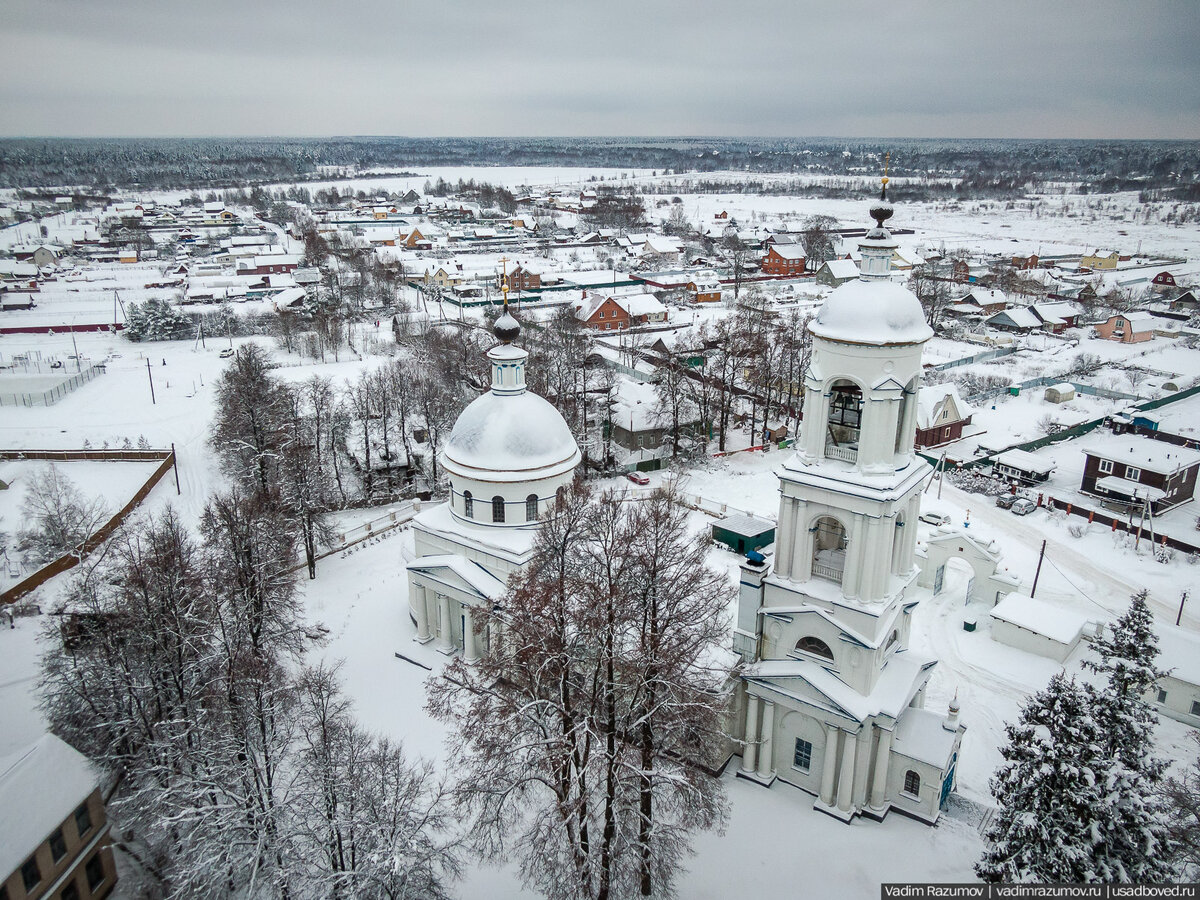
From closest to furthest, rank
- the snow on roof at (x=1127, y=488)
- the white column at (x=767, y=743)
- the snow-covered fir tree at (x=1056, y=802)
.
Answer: the snow-covered fir tree at (x=1056, y=802) → the white column at (x=767, y=743) → the snow on roof at (x=1127, y=488)

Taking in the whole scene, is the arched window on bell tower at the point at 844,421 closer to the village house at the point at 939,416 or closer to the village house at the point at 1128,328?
the village house at the point at 939,416

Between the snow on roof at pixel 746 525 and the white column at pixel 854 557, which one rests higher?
the white column at pixel 854 557

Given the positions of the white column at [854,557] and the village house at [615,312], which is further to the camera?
the village house at [615,312]

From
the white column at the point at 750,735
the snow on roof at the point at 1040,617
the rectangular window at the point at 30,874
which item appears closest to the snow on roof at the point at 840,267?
the snow on roof at the point at 1040,617

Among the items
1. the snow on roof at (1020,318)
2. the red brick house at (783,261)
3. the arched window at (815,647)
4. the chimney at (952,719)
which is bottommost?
the chimney at (952,719)

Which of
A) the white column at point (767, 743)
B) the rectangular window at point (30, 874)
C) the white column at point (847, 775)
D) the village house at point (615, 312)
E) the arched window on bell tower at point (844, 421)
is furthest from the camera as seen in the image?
the village house at point (615, 312)

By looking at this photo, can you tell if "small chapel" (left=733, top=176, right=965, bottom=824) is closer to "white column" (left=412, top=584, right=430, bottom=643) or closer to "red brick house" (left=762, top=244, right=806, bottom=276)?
"white column" (left=412, top=584, right=430, bottom=643)

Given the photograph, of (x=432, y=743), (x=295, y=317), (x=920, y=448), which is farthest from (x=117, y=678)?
(x=295, y=317)
